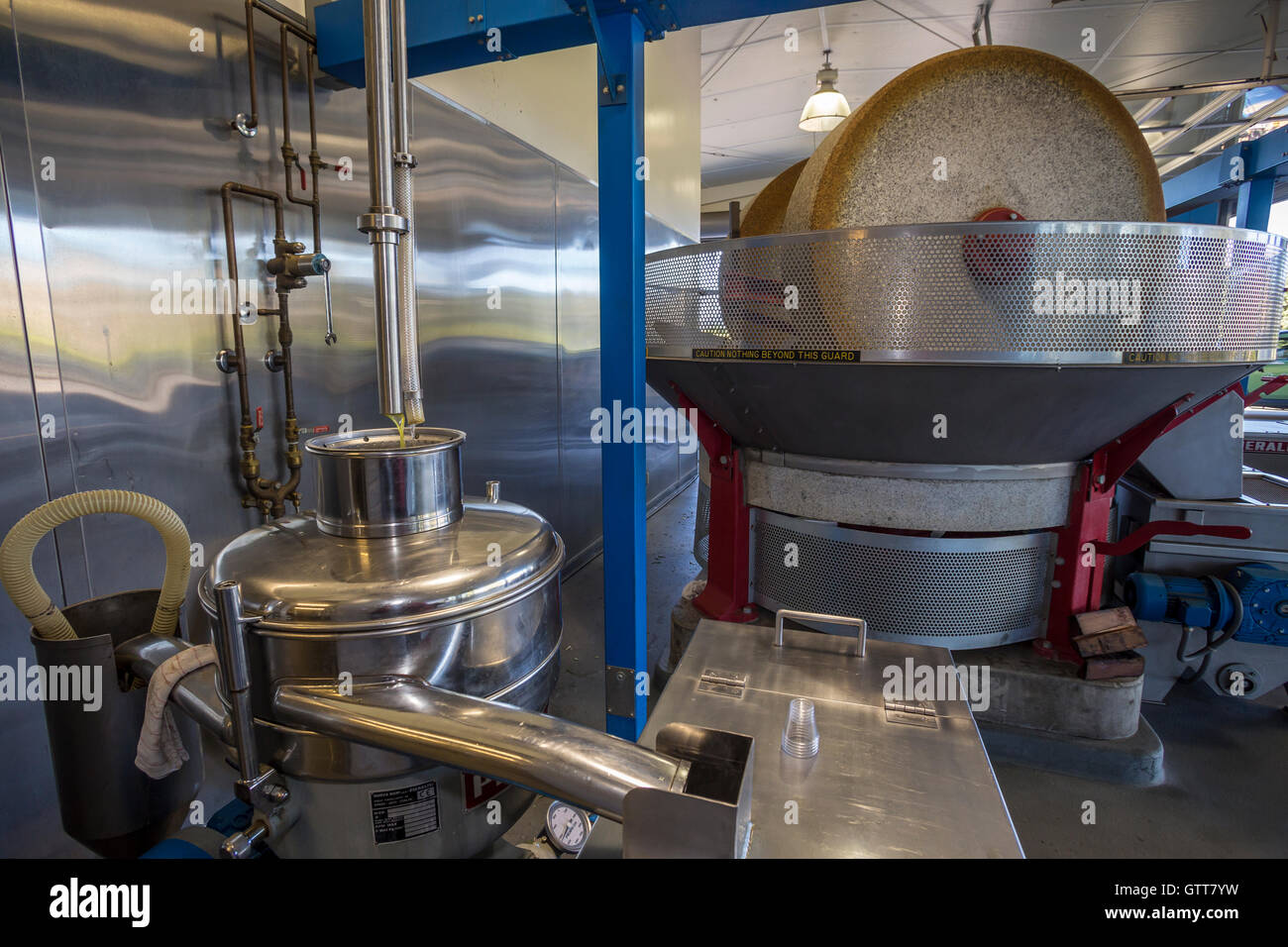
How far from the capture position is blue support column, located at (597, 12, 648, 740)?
6.58ft

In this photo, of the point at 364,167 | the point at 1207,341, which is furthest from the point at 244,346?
the point at 1207,341

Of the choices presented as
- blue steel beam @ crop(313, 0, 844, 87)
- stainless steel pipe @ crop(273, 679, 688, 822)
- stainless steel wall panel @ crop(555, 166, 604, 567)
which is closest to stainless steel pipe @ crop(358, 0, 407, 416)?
stainless steel pipe @ crop(273, 679, 688, 822)

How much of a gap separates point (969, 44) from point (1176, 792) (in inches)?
222

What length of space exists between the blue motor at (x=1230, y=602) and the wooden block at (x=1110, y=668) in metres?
0.36

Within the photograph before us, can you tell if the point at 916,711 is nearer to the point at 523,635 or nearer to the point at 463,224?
the point at 523,635

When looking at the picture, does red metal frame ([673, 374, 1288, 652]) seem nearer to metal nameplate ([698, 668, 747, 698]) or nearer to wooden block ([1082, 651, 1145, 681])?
wooden block ([1082, 651, 1145, 681])

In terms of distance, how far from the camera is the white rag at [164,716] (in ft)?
3.36

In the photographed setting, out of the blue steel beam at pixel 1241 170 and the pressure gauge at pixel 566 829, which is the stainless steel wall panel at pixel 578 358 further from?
the blue steel beam at pixel 1241 170

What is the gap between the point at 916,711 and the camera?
47.9 inches

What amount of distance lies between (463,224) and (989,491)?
2.69m

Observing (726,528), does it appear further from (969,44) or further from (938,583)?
(969,44)

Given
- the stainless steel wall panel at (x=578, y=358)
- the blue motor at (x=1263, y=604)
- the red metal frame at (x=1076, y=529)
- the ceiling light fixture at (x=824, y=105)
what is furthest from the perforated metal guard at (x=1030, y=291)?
the ceiling light fixture at (x=824, y=105)

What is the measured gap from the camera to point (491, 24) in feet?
6.70

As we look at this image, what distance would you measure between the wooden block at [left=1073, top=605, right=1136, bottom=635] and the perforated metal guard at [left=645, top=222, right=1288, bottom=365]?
104cm
